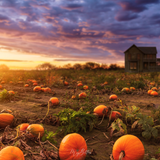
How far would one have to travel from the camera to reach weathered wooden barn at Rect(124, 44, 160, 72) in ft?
112

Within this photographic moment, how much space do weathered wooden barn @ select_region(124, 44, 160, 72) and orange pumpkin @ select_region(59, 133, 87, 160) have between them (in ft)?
111

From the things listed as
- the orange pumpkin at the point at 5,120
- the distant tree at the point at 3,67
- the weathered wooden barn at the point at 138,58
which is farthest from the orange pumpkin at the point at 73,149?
the weathered wooden barn at the point at 138,58

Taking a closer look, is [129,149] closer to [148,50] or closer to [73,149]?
[73,149]

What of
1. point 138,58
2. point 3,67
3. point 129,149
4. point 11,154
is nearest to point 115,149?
point 129,149

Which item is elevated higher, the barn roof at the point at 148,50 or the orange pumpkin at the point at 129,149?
the barn roof at the point at 148,50

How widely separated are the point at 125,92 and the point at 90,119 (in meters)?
4.74

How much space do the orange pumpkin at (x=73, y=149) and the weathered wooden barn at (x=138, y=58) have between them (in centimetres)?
3375

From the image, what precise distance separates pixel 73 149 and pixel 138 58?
116 feet

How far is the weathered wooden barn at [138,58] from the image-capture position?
112 feet

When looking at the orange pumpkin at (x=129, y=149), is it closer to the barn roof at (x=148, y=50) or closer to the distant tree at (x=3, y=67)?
the distant tree at (x=3, y=67)

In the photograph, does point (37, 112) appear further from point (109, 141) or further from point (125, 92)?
point (125, 92)

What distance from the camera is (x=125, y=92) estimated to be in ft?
24.7

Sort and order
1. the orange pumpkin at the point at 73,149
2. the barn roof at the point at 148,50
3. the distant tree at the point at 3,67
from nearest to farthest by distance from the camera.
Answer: the orange pumpkin at the point at 73,149 → the distant tree at the point at 3,67 → the barn roof at the point at 148,50

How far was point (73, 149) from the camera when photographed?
2184mm
